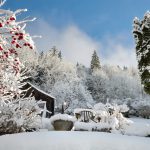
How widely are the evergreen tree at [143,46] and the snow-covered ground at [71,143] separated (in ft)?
54.7

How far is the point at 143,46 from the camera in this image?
83.2ft

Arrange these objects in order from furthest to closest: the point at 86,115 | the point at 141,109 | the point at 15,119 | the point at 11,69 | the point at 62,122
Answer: the point at 141,109
the point at 86,115
the point at 62,122
the point at 15,119
the point at 11,69

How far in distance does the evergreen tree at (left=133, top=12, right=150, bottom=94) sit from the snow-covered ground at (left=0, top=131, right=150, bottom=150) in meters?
16.7

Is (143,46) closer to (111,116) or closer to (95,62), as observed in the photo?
(111,116)

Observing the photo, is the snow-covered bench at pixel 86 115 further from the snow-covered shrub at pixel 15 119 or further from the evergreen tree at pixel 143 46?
the evergreen tree at pixel 143 46

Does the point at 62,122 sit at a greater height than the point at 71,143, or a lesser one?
greater

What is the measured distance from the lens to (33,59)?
152 feet

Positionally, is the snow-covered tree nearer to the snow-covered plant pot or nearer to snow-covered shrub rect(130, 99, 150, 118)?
the snow-covered plant pot

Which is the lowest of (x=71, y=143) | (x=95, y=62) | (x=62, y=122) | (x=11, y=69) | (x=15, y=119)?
(x=71, y=143)

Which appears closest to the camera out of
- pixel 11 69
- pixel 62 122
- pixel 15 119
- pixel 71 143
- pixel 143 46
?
pixel 11 69

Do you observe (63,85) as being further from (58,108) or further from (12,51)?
(12,51)

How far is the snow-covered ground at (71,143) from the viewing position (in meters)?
7.52

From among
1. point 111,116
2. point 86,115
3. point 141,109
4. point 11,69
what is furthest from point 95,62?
Result: point 11,69

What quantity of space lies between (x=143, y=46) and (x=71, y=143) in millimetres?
19082
